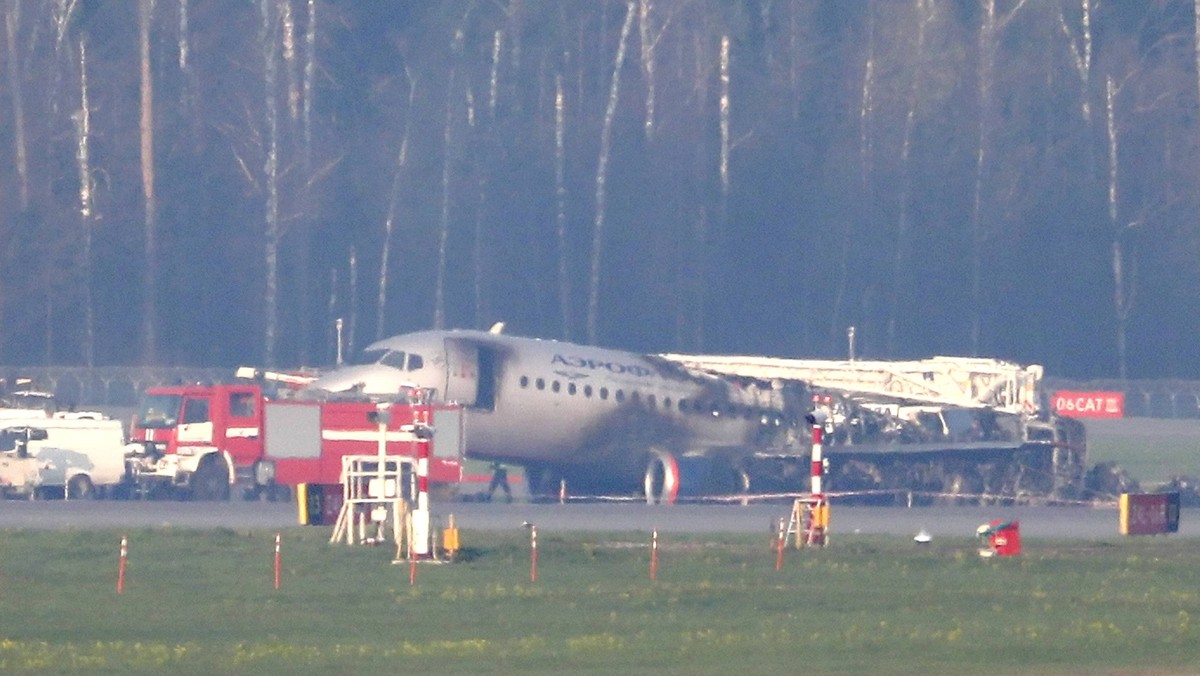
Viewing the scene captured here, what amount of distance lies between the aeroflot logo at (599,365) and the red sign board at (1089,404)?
2032cm

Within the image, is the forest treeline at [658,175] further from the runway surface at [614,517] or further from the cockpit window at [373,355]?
the runway surface at [614,517]

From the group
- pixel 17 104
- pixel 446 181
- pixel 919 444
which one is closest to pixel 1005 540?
pixel 919 444

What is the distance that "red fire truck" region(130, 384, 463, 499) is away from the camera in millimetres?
42281

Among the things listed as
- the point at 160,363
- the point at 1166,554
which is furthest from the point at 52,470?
the point at 160,363

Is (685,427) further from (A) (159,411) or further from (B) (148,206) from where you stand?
(B) (148,206)

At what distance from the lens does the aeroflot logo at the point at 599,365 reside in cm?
4628

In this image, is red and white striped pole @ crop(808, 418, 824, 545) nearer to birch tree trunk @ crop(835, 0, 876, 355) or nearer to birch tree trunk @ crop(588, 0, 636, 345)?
birch tree trunk @ crop(588, 0, 636, 345)

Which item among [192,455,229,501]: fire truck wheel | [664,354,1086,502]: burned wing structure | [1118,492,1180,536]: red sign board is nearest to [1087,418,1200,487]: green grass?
[664,354,1086,502]: burned wing structure

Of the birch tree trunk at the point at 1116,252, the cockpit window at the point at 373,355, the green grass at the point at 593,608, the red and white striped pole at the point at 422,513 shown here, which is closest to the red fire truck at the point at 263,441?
the cockpit window at the point at 373,355

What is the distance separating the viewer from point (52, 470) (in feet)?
145

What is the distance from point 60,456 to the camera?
4438 centimetres

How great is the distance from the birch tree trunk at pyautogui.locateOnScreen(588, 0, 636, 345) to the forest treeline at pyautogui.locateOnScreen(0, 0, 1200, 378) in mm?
215

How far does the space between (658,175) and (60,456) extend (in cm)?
4154

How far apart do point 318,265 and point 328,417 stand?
41963mm
